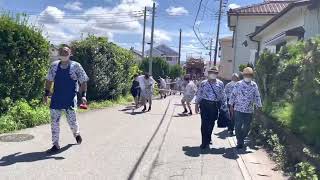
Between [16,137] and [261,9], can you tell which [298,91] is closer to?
[16,137]

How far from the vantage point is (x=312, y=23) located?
1435cm

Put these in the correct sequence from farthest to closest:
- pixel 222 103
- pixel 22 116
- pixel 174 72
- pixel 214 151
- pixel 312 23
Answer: pixel 174 72 → pixel 312 23 → pixel 22 116 → pixel 222 103 → pixel 214 151

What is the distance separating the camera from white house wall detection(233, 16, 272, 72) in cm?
3431

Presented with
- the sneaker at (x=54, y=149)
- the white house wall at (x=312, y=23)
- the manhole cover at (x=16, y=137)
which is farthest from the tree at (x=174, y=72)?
the sneaker at (x=54, y=149)

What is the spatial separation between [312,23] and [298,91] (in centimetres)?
751

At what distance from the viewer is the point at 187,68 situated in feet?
227

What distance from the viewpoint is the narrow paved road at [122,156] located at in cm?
672

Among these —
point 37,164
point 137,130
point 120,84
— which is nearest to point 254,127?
point 137,130

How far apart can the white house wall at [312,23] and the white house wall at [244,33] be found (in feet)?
62.3

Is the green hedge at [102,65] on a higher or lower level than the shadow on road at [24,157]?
higher

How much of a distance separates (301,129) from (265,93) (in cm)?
462

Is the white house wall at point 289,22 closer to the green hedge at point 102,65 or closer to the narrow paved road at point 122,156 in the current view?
the narrow paved road at point 122,156

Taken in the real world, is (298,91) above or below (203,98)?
above

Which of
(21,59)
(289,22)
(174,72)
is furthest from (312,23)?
(174,72)
